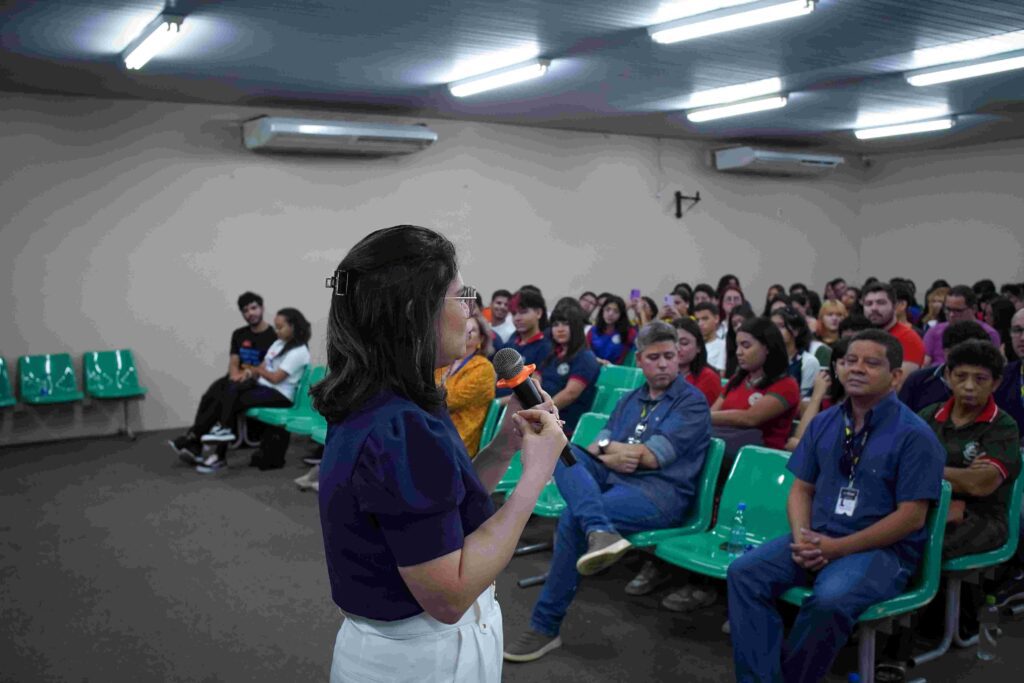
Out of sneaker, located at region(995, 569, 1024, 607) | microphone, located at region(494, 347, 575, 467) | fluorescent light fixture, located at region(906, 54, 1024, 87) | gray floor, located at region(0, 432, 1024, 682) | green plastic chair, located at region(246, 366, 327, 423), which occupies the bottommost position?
gray floor, located at region(0, 432, 1024, 682)

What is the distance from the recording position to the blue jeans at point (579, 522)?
3354 mm

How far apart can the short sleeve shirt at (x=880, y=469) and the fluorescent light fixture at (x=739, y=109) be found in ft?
19.8

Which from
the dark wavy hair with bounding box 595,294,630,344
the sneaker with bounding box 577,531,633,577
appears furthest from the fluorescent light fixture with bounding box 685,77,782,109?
the sneaker with bounding box 577,531,633,577

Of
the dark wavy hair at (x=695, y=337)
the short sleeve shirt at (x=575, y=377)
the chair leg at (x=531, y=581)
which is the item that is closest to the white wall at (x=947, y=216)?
the dark wavy hair at (x=695, y=337)

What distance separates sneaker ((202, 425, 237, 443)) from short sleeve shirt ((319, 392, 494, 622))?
5.63 meters

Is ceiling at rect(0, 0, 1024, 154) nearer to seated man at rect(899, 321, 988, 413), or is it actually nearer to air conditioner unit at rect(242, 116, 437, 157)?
air conditioner unit at rect(242, 116, 437, 157)

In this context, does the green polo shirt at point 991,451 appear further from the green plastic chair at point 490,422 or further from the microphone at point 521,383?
the microphone at point 521,383

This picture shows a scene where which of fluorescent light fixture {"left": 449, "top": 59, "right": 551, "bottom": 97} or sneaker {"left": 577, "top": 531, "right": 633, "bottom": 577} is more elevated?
fluorescent light fixture {"left": 449, "top": 59, "right": 551, "bottom": 97}

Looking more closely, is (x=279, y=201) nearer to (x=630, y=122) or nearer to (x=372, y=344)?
(x=630, y=122)

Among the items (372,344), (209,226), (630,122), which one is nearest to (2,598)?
(372,344)

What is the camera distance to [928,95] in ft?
27.5

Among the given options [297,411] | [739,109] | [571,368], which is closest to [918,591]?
[571,368]

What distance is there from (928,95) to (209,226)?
692 centimetres

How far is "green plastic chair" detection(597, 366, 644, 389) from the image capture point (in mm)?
5530
